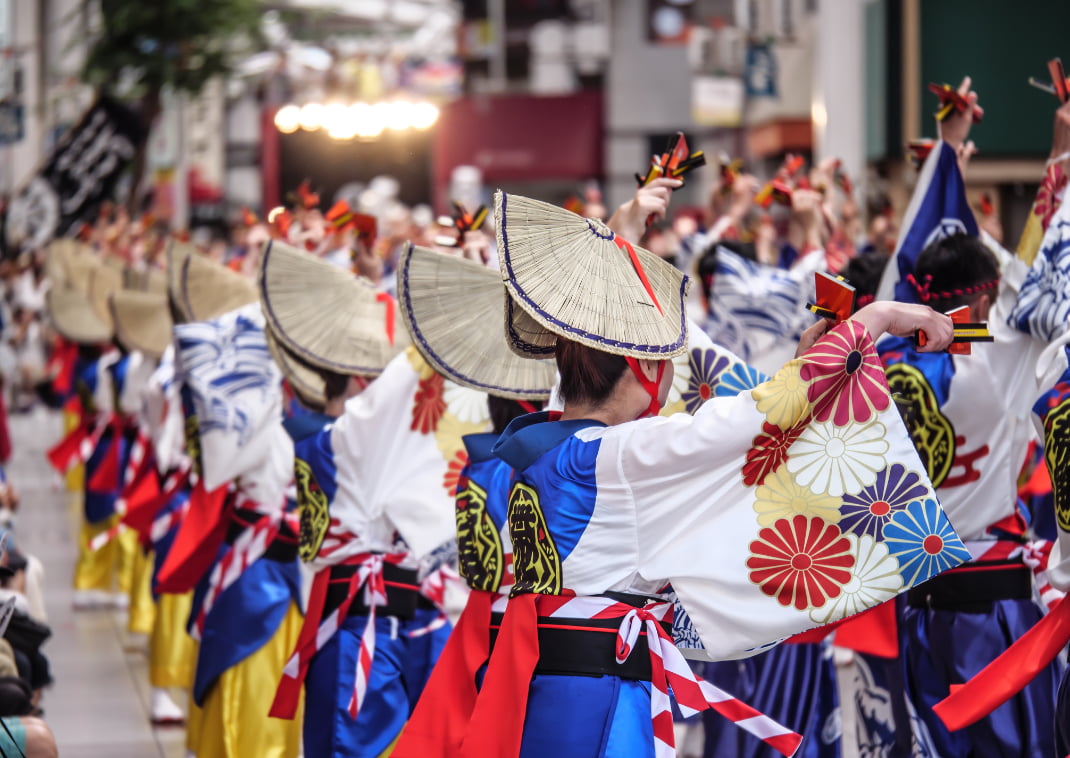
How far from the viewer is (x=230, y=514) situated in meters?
4.52

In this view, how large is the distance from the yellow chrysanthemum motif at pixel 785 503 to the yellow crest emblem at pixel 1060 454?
594 mm

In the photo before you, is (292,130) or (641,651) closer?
(641,651)

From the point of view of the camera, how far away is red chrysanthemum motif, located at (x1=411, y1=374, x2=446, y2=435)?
137 inches

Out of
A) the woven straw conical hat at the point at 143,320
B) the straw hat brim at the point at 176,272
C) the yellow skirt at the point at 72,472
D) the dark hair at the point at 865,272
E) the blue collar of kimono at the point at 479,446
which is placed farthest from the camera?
the yellow skirt at the point at 72,472

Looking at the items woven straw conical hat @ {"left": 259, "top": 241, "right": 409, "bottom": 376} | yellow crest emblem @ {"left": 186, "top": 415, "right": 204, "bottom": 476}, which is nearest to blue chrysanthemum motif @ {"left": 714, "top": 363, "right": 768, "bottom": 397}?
woven straw conical hat @ {"left": 259, "top": 241, "right": 409, "bottom": 376}

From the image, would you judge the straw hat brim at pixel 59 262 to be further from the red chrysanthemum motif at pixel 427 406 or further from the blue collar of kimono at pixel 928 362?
the blue collar of kimono at pixel 928 362

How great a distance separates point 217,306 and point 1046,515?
2.60 metres

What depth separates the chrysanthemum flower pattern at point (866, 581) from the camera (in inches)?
96.0

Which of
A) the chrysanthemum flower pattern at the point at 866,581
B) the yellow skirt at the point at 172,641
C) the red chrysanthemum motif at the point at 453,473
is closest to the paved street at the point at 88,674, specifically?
the yellow skirt at the point at 172,641

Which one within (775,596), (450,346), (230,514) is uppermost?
(450,346)

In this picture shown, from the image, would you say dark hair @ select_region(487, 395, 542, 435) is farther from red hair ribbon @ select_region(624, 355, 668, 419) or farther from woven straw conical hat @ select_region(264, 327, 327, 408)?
woven straw conical hat @ select_region(264, 327, 327, 408)

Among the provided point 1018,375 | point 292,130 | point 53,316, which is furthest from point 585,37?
point 1018,375

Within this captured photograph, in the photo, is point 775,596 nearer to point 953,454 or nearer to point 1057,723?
point 1057,723

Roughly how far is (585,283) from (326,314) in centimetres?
140
